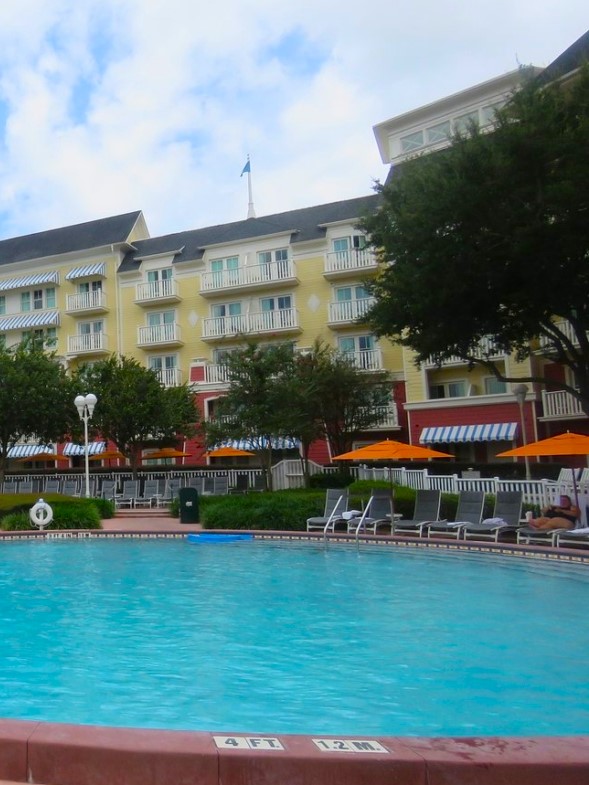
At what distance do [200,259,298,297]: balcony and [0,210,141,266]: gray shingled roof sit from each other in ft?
23.9

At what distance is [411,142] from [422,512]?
22995 millimetres

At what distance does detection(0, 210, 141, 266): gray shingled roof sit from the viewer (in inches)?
1710

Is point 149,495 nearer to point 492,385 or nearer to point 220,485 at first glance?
point 220,485

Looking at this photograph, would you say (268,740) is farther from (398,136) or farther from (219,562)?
(398,136)

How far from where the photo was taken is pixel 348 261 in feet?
119

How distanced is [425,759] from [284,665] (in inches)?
152

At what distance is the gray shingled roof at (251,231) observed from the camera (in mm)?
38562

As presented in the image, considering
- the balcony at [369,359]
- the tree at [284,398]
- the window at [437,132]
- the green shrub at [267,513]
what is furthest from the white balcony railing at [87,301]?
the green shrub at [267,513]

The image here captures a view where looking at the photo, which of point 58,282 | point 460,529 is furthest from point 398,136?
point 460,529

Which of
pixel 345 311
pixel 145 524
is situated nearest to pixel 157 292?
pixel 345 311

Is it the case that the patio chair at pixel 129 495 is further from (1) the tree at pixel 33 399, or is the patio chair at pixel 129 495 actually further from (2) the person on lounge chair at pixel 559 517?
(2) the person on lounge chair at pixel 559 517

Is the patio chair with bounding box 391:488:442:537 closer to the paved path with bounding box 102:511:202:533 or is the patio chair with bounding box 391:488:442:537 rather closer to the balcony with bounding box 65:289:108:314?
the paved path with bounding box 102:511:202:533

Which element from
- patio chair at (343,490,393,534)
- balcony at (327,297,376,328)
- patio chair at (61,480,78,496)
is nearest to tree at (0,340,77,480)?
patio chair at (61,480,78,496)

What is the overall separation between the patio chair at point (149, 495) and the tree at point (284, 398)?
4446mm
